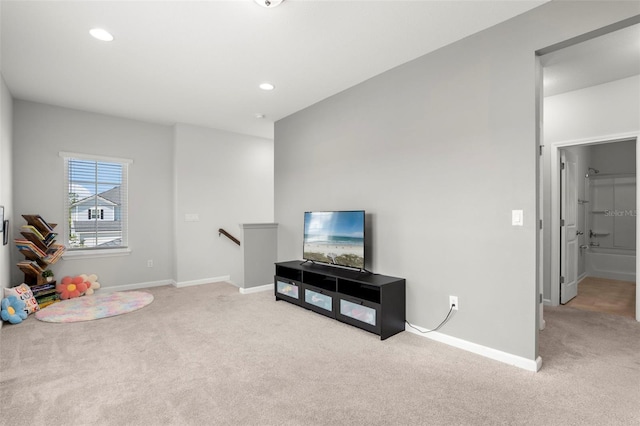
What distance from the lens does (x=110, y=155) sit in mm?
4836

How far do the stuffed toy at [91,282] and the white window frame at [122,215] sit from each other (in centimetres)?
31

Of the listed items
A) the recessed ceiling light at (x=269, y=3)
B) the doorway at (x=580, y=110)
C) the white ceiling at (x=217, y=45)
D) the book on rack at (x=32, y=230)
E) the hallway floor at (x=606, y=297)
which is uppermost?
the white ceiling at (x=217, y=45)

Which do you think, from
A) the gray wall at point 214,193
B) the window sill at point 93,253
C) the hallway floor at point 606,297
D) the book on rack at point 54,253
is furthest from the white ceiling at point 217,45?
the hallway floor at point 606,297

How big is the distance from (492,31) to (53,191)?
18.0ft

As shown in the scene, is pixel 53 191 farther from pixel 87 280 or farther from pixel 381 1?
pixel 381 1

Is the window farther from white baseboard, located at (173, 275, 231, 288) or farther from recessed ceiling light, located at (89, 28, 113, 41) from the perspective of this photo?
recessed ceiling light, located at (89, 28, 113, 41)

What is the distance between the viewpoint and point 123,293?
462 cm

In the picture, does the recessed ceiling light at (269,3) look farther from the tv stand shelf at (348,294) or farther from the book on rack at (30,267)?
the book on rack at (30,267)

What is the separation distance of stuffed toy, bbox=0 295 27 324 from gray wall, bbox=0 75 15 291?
Result: 0.62 ft

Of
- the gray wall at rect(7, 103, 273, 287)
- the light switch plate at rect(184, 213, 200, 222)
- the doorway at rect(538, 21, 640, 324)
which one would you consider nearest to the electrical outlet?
the doorway at rect(538, 21, 640, 324)

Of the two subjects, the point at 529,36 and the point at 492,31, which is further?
the point at 492,31

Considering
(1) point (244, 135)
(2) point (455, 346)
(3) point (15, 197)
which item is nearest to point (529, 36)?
(2) point (455, 346)

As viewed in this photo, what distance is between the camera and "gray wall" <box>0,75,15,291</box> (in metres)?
3.40

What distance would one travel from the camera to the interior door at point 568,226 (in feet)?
13.2
